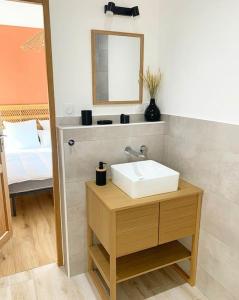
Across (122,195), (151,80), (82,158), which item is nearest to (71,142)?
(82,158)

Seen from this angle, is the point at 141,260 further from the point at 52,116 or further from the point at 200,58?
the point at 200,58

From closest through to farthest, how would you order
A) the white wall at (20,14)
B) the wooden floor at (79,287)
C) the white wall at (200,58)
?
the white wall at (200,58) < the wooden floor at (79,287) < the white wall at (20,14)

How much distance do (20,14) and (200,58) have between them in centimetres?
298

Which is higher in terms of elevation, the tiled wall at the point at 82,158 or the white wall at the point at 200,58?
the white wall at the point at 200,58

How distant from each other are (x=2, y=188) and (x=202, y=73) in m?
1.96

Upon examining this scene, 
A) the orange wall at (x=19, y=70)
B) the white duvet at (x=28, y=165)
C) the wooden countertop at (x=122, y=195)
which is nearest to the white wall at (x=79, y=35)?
the wooden countertop at (x=122, y=195)

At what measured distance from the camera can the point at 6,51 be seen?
4.09m

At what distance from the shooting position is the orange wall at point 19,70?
4.08 metres

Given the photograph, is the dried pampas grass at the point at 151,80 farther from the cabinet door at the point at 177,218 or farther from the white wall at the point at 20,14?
the white wall at the point at 20,14

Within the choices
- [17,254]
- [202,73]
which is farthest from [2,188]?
[202,73]

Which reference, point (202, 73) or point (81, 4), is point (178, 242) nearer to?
point (202, 73)

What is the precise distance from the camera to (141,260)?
6.09 feet

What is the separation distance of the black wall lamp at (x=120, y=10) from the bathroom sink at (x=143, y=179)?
1146mm

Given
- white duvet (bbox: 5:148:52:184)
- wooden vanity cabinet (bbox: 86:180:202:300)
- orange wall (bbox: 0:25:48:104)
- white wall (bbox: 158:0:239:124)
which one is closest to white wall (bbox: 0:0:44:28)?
orange wall (bbox: 0:25:48:104)
